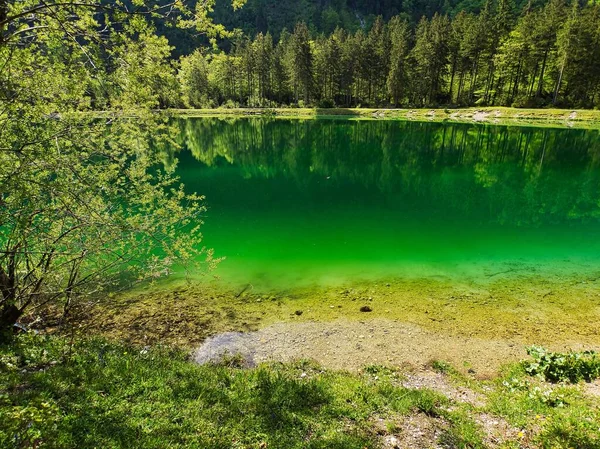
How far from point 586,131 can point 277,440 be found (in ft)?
224

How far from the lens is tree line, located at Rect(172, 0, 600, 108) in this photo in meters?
70.6

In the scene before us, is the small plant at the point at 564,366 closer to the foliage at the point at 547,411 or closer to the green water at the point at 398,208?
the foliage at the point at 547,411

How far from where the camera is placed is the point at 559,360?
7.87 meters

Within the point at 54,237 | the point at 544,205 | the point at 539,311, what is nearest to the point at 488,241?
the point at 539,311

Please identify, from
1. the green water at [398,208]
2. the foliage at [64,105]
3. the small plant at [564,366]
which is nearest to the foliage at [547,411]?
the small plant at [564,366]

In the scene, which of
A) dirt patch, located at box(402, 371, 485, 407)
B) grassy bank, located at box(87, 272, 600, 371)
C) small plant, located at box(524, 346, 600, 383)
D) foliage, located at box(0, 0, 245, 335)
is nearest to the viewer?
foliage, located at box(0, 0, 245, 335)

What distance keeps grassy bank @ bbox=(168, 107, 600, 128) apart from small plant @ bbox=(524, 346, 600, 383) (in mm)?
67700

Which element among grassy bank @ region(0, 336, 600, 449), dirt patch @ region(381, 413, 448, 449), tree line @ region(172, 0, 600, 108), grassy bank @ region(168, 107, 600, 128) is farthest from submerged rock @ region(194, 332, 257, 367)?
grassy bank @ region(168, 107, 600, 128)

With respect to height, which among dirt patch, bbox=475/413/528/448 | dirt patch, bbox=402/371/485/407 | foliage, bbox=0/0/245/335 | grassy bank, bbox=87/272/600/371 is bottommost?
grassy bank, bbox=87/272/600/371

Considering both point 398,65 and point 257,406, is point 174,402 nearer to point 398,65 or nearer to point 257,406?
point 257,406

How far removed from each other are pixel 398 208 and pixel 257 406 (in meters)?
19.8

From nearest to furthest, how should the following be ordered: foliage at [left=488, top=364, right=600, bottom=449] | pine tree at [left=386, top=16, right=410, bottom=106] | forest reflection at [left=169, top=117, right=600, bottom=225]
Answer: foliage at [left=488, top=364, right=600, bottom=449], forest reflection at [left=169, top=117, right=600, bottom=225], pine tree at [left=386, top=16, right=410, bottom=106]

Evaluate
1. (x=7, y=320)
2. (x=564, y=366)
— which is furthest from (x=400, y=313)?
(x=7, y=320)

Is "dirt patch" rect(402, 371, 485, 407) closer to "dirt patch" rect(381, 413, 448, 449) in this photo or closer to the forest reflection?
"dirt patch" rect(381, 413, 448, 449)
